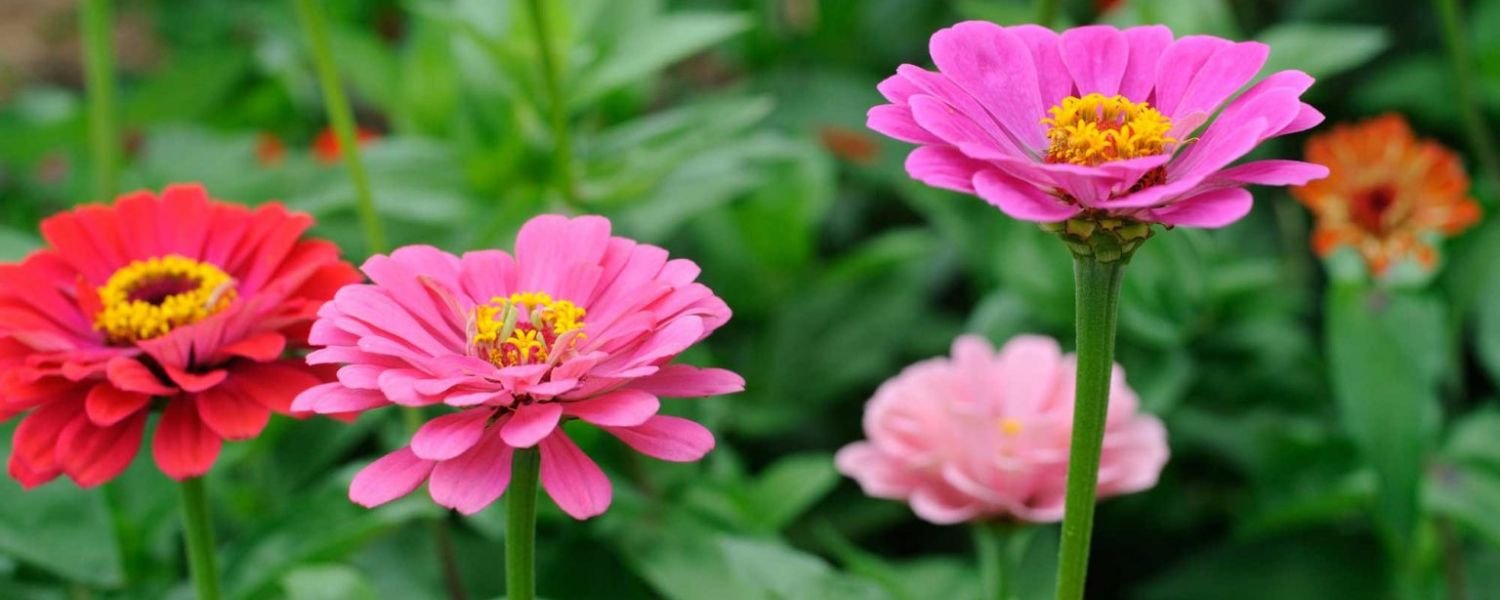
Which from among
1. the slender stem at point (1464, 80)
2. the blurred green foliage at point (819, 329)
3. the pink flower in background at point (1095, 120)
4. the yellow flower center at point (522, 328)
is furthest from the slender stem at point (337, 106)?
the slender stem at point (1464, 80)

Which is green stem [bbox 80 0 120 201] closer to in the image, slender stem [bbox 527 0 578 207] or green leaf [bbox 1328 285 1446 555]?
slender stem [bbox 527 0 578 207]

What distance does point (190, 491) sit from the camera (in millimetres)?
615

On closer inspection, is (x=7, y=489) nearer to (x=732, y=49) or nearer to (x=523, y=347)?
(x=523, y=347)

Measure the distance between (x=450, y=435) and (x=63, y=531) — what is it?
46cm

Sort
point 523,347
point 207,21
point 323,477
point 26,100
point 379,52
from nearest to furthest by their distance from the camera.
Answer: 1. point 523,347
2. point 323,477
3. point 379,52
4. point 26,100
5. point 207,21

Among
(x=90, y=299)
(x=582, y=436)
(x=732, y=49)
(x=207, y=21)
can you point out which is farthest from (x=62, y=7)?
(x=90, y=299)

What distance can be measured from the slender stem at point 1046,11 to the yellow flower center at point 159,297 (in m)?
0.49

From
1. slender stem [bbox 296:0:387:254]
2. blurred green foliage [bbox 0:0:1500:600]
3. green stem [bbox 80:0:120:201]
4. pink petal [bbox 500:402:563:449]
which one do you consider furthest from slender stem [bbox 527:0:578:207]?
pink petal [bbox 500:402:563:449]

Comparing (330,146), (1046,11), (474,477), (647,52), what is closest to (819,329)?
(647,52)

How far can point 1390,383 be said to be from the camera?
34.7 inches

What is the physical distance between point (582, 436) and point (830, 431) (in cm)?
35

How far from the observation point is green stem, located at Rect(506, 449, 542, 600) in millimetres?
489

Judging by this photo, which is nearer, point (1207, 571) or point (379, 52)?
point (1207, 571)

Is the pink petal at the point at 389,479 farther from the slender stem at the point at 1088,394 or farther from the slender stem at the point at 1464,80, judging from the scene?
the slender stem at the point at 1464,80
